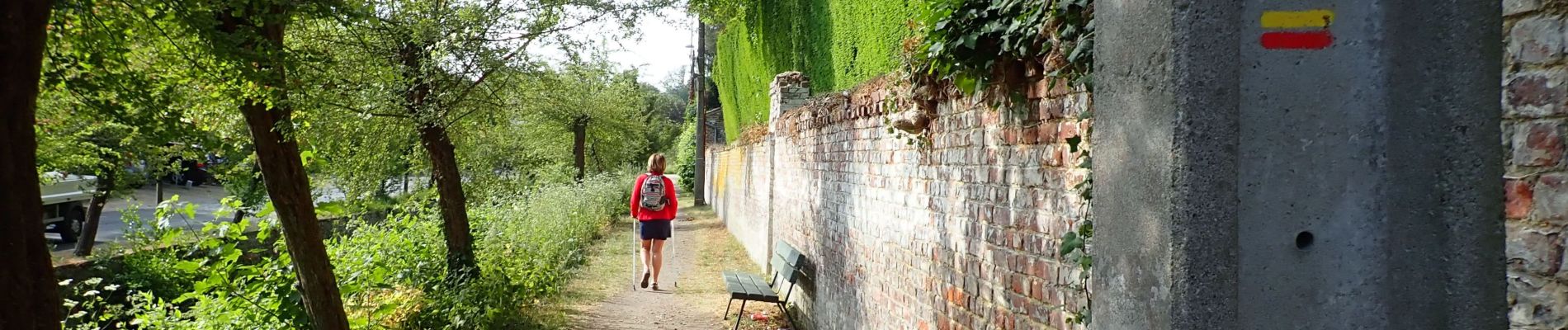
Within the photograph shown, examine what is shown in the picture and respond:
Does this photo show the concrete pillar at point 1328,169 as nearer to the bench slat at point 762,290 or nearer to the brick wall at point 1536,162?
the brick wall at point 1536,162

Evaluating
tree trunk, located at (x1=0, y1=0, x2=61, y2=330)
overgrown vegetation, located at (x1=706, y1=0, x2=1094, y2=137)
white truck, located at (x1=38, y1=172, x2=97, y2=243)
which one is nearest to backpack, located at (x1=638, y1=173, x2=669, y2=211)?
overgrown vegetation, located at (x1=706, y1=0, x2=1094, y2=137)

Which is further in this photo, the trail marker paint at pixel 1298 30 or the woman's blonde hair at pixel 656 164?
the woman's blonde hair at pixel 656 164

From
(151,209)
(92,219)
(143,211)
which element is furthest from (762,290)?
(151,209)

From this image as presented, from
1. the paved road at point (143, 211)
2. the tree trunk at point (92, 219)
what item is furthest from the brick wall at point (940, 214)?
the tree trunk at point (92, 219)

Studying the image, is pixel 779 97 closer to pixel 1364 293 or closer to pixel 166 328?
pixel 166 328

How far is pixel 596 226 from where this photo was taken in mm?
17234

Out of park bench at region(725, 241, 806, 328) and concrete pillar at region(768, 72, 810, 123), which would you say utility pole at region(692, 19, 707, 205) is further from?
park bench at region(725, 241, 806, 328)

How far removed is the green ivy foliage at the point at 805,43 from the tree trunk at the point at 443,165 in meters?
4.10

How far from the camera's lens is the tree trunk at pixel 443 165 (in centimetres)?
833

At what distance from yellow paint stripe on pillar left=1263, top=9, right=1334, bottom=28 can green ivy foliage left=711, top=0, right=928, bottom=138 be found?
6.67 feet

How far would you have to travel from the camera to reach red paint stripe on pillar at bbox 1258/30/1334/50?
1.82 meters

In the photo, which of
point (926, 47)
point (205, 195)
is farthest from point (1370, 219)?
point (205, 195)

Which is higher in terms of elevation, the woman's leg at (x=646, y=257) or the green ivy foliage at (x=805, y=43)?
the green ivy foliage at (x=805, y=43)

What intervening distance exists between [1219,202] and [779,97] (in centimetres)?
929
